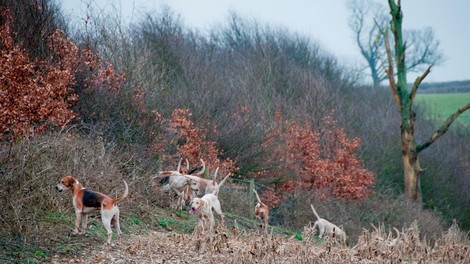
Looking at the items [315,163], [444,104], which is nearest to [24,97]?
[315,163]

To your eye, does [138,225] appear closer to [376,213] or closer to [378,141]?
[376,213]

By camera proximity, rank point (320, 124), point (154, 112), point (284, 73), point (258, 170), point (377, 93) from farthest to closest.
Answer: point (377, 93)
point (284, 73)
point (320, 124)
point (258, 170)
point (154, 112)

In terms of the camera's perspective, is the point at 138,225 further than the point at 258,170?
No

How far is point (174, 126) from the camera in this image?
26.2 m

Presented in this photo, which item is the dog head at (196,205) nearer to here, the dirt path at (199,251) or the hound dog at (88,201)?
the dirt path at (199,251)

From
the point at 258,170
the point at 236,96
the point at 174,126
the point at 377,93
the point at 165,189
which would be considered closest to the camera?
the point at 165,189

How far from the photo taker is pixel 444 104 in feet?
247

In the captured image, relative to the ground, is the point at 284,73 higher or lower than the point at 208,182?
higher

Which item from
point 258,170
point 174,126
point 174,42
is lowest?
point 258,170

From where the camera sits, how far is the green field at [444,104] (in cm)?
6550

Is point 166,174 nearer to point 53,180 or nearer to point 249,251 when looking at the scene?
point 53,180

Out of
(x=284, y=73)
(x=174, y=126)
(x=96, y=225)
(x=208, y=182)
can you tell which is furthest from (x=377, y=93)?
(x=96, y=225)

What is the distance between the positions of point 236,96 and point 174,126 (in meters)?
9.74

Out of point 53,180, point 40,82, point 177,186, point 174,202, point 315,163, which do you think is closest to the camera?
point 53,180
